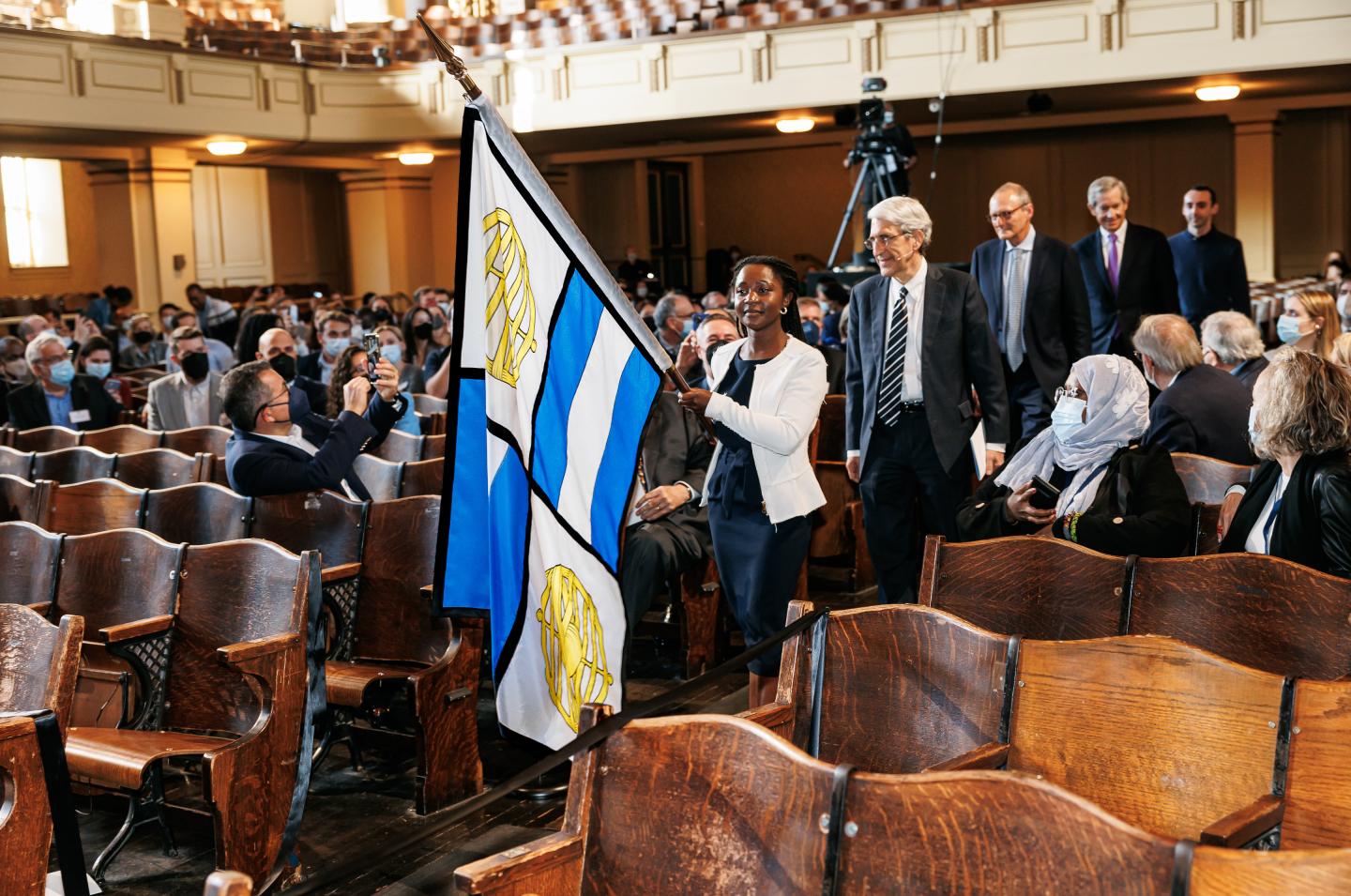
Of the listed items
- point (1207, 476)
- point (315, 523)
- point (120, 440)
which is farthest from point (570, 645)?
point (120, 440)

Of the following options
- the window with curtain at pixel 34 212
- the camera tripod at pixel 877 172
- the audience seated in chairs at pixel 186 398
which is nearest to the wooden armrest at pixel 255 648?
the audience seated in chairs at pixel 186 398

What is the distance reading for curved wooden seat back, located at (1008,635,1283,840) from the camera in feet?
6.68

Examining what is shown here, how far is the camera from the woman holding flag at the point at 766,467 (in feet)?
11.1

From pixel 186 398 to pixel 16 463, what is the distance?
5.00 ft

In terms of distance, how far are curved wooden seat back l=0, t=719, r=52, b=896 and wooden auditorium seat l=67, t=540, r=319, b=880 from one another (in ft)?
1.59

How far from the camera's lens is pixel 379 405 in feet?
14.6

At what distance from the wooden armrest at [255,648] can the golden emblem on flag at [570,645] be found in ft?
1.97

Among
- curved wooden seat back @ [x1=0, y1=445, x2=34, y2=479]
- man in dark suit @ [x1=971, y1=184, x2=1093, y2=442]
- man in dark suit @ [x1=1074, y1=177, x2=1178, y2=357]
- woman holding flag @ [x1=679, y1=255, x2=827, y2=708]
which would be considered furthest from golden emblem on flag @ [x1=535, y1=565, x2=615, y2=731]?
curved wooden seat back @ [x1=0, y1=445, x2=34, y2=479]

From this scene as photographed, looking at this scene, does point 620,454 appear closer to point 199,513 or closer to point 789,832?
point 789,832

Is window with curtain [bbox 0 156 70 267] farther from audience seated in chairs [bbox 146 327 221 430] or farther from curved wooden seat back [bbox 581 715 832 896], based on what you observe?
curved wooden seat back [bbox 581 715 832 896]

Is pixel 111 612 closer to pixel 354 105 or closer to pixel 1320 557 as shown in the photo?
pixel 1320 557

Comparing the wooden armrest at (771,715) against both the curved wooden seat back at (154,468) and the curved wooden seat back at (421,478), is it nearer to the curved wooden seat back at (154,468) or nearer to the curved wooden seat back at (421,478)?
the curved wooden seat back at (421,478)

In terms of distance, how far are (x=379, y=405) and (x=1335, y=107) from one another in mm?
14805

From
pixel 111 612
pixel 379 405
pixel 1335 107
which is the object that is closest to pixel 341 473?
pixel 379 405
